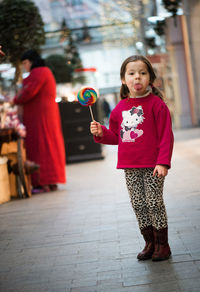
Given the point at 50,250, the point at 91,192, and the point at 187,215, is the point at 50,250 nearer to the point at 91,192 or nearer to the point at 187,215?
the point at 187,215

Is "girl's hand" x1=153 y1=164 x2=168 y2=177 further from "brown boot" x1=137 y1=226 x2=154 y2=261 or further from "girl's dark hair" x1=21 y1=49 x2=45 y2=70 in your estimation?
"girl's dark hair" x1=21 y1=49 x2=45 y2=70

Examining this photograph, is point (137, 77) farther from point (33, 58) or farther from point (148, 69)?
point (33, 58)

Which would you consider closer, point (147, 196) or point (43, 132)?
point (147, 196)

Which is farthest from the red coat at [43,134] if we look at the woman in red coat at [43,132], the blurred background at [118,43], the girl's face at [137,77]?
the girl's face at [137,77]

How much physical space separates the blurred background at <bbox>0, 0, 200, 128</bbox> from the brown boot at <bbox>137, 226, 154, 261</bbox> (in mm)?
6605

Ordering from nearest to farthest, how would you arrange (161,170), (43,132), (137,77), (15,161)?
(161,170)
(137,77)
(15,161)
(43,132)

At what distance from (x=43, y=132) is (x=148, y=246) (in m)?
3.48

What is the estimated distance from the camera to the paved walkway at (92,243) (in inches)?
94.8

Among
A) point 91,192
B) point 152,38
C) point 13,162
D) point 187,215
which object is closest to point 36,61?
point 13,162

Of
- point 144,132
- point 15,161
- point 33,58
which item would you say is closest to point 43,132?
point 15,161

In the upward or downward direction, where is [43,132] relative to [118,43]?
downward

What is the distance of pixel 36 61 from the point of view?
5902 mm

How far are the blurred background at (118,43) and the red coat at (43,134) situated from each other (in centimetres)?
320

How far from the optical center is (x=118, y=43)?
1533cm
